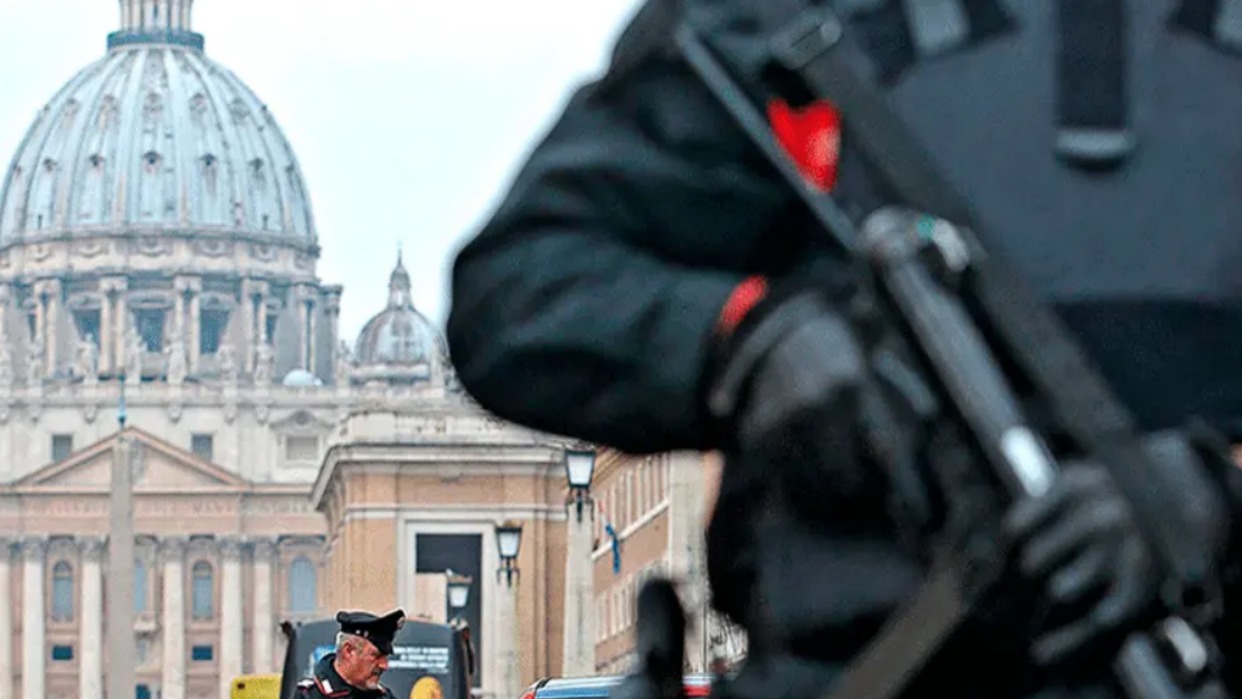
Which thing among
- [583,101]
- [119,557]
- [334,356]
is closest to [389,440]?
[119,557]

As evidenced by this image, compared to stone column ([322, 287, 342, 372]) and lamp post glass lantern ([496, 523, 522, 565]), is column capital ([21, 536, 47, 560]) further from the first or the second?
lamp post glass lantern ([496, 523, 522, 565])

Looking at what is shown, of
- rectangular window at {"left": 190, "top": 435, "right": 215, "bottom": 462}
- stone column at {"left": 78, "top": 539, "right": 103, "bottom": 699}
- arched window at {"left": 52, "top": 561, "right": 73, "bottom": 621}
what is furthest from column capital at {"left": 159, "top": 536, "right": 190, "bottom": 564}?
rectangular window at {"left": 190, "top": 435, "right": 215, "bottom": 462}

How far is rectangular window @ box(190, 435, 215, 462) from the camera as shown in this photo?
16138cm

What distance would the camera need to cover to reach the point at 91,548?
150 meters

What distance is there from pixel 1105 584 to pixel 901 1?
1.83ft

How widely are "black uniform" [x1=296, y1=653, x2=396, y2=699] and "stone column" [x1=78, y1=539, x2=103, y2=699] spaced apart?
450ft

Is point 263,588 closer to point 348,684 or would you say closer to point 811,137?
point 348,684

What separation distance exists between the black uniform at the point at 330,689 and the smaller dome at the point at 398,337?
Answer: 162 m

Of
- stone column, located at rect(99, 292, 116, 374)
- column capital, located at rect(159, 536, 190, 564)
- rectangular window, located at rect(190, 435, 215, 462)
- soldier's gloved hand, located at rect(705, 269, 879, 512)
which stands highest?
stone column, located at rect(99, 292, 116, 374)

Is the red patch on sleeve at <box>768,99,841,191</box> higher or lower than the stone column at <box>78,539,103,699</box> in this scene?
lower

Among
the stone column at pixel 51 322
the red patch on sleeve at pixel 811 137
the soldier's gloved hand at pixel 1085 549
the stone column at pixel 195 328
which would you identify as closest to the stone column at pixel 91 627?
the stone column at pixel 51 322

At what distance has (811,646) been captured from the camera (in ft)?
9.70

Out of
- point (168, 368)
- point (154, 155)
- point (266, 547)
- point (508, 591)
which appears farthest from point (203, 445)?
point (508, 591)

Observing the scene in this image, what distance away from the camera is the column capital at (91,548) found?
14975 cm
